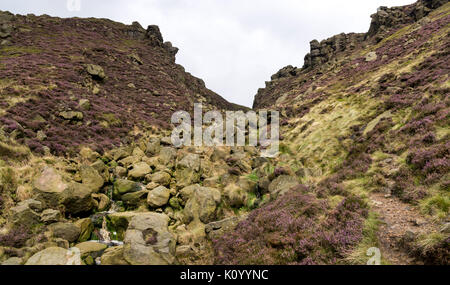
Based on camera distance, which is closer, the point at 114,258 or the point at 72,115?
the point at 114,258

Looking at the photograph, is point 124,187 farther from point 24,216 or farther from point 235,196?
point 235,196

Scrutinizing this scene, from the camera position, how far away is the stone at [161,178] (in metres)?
16.3

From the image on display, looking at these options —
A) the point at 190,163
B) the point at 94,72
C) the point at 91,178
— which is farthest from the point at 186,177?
the point at 94,72

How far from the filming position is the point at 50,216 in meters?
10.6

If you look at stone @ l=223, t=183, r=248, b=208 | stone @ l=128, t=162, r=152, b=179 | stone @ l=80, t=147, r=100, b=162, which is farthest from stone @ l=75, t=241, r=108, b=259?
stone @ l=80, t=147, r=100, b=162

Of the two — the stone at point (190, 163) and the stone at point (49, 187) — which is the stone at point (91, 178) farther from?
the stone at point (190, 163)

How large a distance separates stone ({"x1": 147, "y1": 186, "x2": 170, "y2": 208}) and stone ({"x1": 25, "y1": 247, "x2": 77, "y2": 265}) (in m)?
5.61

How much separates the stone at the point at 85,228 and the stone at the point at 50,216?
39.2 inches

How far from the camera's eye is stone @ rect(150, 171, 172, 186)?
53.6 ft

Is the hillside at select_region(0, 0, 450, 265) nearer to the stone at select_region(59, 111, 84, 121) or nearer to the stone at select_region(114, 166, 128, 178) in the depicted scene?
the stone at select_region(114, 166, 128, 178)

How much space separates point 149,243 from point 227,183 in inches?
328

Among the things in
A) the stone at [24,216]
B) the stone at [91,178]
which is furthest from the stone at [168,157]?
the stone at [24,216]
